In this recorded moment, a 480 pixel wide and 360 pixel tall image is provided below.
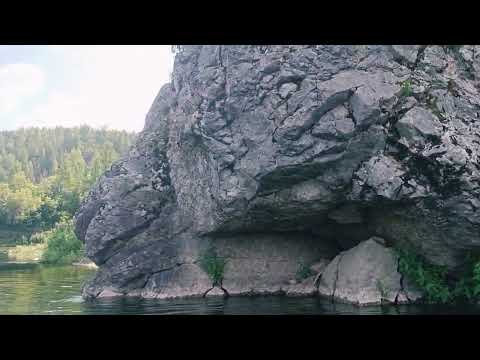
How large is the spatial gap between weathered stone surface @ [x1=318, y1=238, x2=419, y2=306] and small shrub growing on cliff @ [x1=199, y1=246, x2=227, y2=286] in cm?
466

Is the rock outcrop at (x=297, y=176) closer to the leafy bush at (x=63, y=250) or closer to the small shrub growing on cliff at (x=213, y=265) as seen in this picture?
the small shrub growing on cliff at (x=213, y=265)

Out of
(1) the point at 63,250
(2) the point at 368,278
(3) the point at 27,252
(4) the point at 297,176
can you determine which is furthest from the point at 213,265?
(3) the point at 27,252

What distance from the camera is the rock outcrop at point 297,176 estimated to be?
1892 centimetres

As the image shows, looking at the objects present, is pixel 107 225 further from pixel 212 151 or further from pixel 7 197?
pixel 7 197

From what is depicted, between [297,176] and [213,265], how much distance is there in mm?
6083

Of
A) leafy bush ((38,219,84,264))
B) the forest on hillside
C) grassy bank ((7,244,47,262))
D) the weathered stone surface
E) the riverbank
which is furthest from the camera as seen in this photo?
the forest on hillside

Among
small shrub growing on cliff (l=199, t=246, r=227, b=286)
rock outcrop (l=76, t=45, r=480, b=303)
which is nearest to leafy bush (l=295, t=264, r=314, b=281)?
rock outcrop (l=76, t=45, r=480, b=303)

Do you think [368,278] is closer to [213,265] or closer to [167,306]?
[213,265]

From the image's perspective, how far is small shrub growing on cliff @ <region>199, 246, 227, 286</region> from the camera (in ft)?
78.1

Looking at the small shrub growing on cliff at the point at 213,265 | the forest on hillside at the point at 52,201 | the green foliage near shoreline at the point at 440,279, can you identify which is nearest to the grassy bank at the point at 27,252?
the forest on hillside at the point at 52,201

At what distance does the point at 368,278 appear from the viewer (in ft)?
65.7

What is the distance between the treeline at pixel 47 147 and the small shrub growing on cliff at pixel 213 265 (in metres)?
132

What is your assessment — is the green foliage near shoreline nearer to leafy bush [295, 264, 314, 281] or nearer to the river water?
the river water

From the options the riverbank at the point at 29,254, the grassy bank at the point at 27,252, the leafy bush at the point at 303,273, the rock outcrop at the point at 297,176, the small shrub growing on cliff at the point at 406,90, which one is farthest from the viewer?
the grassy bank at the point at 27,252
